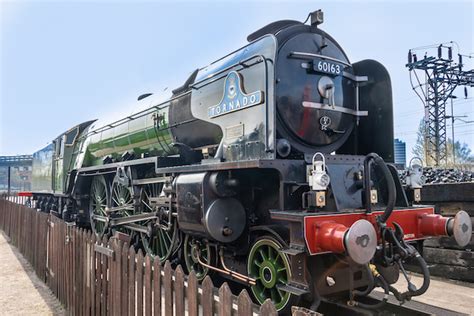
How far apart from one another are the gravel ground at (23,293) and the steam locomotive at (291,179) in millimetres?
1828

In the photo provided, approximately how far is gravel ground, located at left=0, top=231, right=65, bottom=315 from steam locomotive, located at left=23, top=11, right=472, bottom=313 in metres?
1.83

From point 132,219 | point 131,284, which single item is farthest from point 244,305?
point 132,219

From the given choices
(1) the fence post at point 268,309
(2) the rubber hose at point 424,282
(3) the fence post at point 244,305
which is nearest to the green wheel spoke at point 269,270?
(2) the rubber hose at point 424,282

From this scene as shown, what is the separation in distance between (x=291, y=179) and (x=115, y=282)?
6.52ft

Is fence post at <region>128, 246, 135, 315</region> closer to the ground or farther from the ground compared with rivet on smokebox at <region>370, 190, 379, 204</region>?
closer to the ground

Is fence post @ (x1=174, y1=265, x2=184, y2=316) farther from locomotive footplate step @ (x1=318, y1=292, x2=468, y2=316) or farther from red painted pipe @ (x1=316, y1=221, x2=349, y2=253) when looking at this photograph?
locomotive footplate step @ (x1=318, y1=292, x2=468, y2=316)

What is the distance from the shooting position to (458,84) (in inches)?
1047

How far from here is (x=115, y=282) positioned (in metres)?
3.63

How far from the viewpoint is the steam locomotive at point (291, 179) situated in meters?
3.54

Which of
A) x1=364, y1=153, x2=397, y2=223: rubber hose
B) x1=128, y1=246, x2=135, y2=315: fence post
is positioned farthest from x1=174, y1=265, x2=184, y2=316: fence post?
x1=364, y1=153, x2=397, y2=223: rubber hose

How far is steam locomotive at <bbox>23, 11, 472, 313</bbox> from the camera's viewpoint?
11.6ft

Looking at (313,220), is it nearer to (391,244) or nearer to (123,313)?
(391,244)

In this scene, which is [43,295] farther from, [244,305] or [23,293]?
[244,305]

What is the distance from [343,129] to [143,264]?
2.97 m
